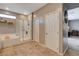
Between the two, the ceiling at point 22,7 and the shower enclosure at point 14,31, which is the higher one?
the ceiling at point 22,7

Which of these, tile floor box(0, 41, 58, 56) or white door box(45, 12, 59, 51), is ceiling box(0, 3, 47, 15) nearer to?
white door box(45, 12, 59, 51)

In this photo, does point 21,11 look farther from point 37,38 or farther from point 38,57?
point 38,57

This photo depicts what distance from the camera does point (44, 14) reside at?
2021mm

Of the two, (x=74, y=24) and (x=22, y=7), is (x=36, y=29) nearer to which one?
(x=22, y=7)

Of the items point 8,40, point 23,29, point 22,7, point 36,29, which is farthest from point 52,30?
point 8,40

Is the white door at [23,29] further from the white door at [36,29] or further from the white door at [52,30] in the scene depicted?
the white door at [52,30]

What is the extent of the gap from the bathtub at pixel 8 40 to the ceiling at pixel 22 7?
20.4 inches

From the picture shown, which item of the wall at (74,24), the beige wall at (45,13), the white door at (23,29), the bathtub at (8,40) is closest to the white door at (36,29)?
the beige wall at (45,13)

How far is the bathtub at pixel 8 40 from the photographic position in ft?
6.19

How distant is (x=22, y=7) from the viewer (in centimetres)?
192

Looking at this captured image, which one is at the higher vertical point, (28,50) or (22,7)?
(22,7)

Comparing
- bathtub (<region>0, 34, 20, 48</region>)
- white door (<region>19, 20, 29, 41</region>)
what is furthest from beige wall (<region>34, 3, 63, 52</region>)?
bathtub (<region>0, 34, 20, 48</region>)

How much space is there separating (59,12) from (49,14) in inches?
8.6

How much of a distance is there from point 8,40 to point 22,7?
2.39 ft
